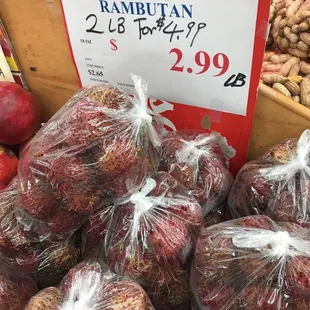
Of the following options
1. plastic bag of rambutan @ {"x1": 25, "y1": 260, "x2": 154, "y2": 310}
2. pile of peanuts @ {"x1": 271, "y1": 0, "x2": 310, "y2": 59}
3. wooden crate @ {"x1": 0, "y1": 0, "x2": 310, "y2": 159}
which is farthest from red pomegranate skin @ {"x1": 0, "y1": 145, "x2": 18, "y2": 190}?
pile of peanuts @ {"x1": 271, "y1": 0, "x2": 310, "y2": 59}

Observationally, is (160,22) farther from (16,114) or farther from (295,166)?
(16,114)

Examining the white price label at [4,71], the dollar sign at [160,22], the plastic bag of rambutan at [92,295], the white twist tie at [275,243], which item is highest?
the dollar sign at [160,22]

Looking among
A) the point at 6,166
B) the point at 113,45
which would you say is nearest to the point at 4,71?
the point at 6,166

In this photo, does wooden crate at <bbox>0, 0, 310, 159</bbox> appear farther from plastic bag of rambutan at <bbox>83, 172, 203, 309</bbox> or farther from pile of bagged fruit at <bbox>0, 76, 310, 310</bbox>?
plastic bag of rambutan at <bbox>83, 172, 203, 309</bbox>

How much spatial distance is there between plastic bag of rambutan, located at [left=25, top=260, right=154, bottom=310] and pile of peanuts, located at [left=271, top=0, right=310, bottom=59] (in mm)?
1274

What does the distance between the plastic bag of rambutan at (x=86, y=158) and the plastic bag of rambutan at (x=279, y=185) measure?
0.25 metres

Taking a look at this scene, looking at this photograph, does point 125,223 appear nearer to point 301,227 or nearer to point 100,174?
point 100,174

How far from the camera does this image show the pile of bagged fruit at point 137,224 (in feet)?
2.29

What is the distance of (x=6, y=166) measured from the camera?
4.18ft

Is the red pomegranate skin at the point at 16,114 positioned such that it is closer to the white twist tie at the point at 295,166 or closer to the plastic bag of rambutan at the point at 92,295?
the plastic bag of rambutan at the point at 92,295


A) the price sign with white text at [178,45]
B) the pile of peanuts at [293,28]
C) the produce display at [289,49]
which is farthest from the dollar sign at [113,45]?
the pile of peanuts at [293,28]

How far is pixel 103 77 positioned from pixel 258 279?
0.72 m

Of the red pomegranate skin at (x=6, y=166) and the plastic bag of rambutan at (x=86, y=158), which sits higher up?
the plastic bag of rambutan at (x=86, y=158)

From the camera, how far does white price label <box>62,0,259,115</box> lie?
3.08ft
